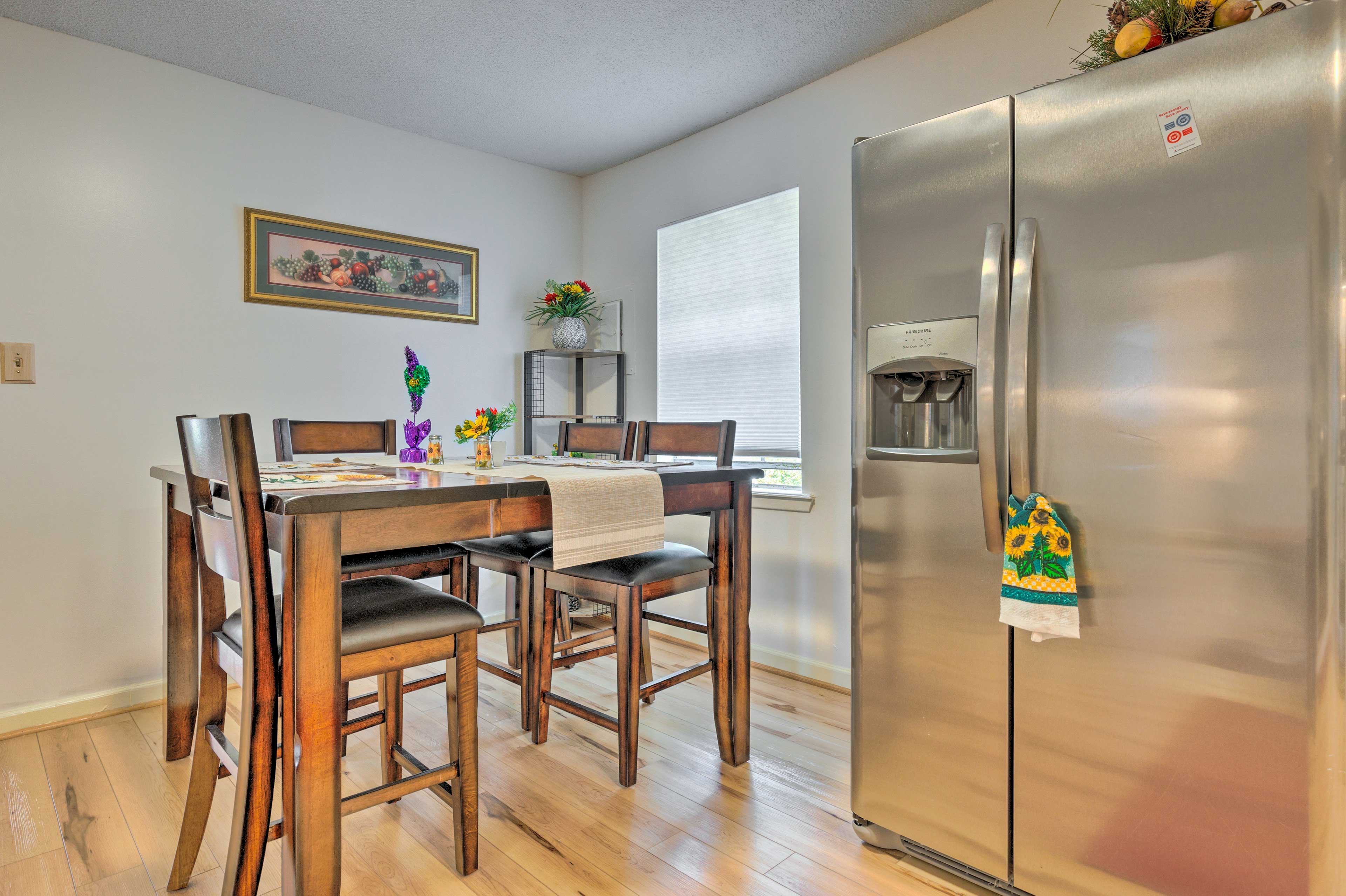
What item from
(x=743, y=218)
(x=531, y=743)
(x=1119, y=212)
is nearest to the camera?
(x=1119, y=212)

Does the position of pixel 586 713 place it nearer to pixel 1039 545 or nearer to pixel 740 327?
pixel 1039 545

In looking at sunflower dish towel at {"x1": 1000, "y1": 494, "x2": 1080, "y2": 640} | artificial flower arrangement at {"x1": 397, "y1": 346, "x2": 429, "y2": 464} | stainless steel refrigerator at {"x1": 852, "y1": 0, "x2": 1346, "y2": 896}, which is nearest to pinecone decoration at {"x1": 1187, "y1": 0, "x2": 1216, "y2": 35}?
stainless steel refrigerator at {"x1": 852, "y1": 0, "x2": 1346, "y2": 896}

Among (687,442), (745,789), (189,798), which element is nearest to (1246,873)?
(745,789)

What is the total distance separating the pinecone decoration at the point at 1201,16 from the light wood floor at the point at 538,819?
1798 mm

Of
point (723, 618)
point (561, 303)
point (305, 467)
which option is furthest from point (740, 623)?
point (561, 303)

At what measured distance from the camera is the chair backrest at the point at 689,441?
7.61ft

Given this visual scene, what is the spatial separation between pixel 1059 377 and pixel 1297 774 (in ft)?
2.52

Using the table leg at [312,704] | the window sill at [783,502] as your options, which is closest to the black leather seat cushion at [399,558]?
the table leg at [312,704]

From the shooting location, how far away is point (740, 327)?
333 centimetres

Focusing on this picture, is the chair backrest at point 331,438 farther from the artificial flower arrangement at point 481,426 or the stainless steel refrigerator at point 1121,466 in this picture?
the stainless steel refrigerator at point 1121,466

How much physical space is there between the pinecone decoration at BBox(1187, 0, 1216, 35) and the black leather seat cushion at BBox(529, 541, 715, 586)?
5.11ft

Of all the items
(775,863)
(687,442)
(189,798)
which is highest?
(687,442)

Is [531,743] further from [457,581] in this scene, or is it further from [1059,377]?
[1059,377]

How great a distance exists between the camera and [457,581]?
2436 millimetres
